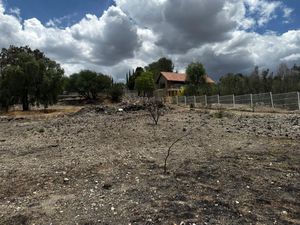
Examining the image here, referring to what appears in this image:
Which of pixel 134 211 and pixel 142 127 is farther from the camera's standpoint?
pixel 142 127

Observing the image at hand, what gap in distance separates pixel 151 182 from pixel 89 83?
48.4 m

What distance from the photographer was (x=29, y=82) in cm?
3488

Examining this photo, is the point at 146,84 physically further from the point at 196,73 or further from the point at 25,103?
the point at 25,103

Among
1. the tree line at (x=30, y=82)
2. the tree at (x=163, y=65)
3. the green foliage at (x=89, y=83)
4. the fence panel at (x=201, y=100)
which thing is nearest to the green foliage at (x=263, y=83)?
the fence panel at (x=201, y=100)

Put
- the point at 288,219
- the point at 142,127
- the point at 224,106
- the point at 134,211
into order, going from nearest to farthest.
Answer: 1. the point at 288,219
2. the point at 134,211
3. the point at 142,127
4. the point at 224,106

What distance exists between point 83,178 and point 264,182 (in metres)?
3.06

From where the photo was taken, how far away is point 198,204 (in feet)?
14.5

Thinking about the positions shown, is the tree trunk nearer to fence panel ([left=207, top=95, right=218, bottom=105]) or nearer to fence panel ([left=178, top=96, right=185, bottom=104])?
fence panel ([left=178, top=96, right=185, bottom=104])

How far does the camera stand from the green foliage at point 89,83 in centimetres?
5262

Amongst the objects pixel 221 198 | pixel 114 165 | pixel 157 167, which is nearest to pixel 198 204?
pixel 221 198

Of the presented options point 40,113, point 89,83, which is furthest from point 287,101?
point 89,83

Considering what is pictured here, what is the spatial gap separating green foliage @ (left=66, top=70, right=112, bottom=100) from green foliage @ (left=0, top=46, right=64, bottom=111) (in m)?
14.5

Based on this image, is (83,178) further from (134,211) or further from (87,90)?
(87,90)

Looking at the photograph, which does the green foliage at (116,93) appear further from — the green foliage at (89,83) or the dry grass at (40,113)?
the dry grass at (40,113)
